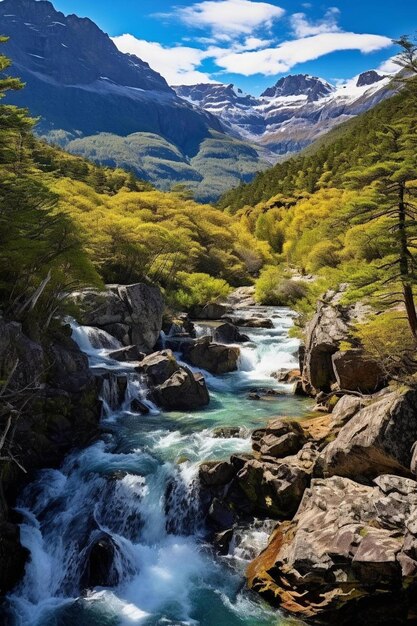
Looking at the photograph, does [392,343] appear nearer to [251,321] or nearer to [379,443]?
[379,443]

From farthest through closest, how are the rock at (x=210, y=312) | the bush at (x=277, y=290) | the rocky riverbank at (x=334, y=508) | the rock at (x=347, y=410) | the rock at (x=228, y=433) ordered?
the bush at (x=277, y=290) < the rock at (x=210, y=312) < the rock at (x=228, y=433) < the rock at (x=347, y=410) < the rocky riverbank at (x=334, y=508)

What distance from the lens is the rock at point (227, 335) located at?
40531mm

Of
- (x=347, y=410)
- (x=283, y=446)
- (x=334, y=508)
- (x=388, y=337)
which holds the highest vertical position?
(x=388, y=337)

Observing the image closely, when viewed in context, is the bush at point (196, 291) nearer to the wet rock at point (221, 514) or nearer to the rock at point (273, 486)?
the rock at point (273, 486)

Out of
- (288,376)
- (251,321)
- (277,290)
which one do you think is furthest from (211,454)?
(277,290)

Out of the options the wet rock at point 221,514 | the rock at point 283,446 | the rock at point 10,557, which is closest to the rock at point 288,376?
the rock at point 283,446

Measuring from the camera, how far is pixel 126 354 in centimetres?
3272

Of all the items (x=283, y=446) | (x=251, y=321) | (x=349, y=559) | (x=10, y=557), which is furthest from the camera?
(x=251, y=321)

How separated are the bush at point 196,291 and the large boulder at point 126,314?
10076 millimetres

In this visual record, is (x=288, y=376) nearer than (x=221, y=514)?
No

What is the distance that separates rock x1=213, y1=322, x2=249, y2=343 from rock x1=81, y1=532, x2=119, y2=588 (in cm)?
2559

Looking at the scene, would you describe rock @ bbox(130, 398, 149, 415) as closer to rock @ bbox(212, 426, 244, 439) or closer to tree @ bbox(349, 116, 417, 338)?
rock @ bbox(212, 426, 244, 439)

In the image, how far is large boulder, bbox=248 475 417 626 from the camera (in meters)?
12.9

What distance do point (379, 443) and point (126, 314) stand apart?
24.0 m
